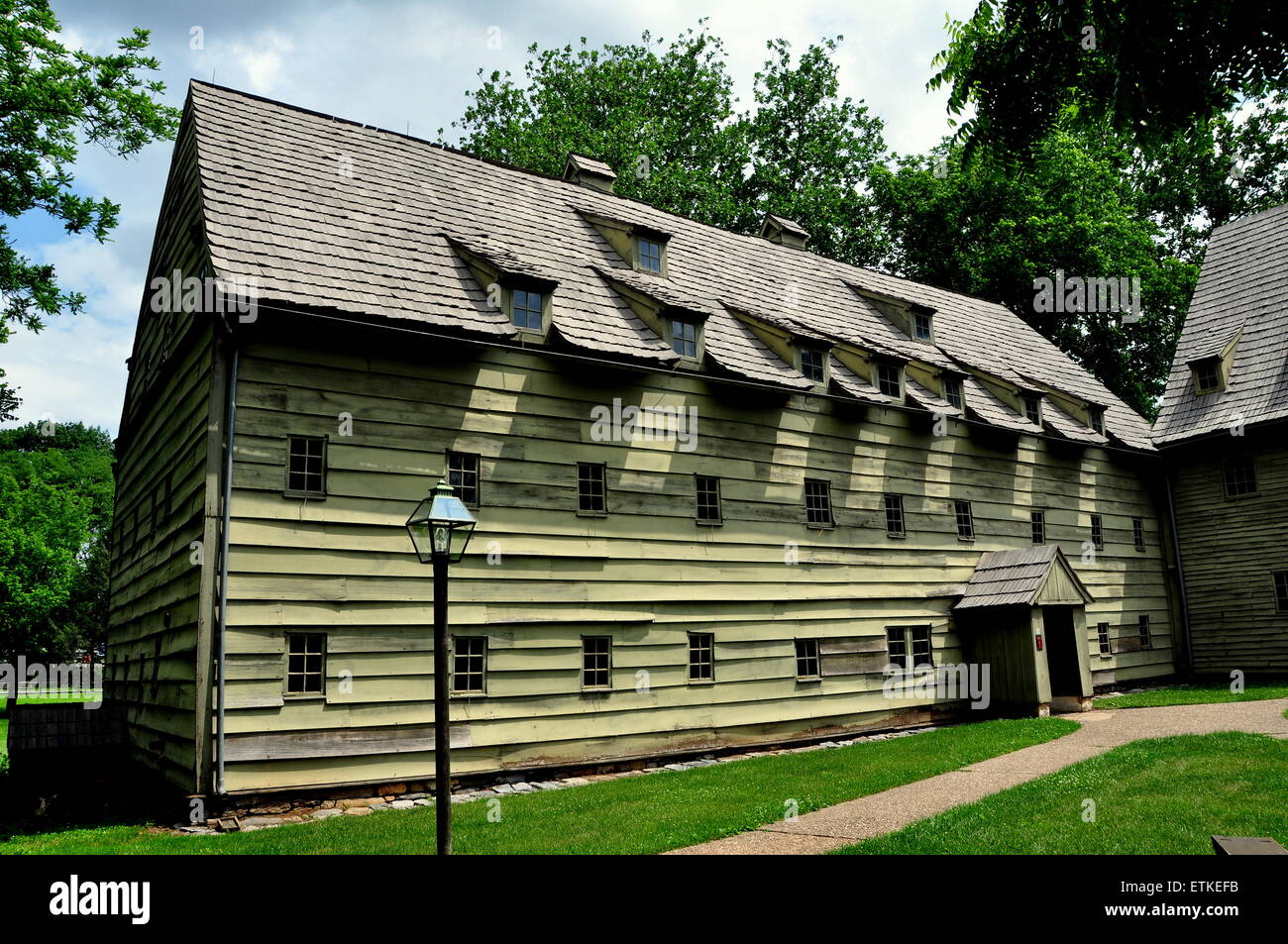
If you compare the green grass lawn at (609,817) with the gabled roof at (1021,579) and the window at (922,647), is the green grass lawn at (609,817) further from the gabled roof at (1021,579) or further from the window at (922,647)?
the gabled roof at (1021,579)

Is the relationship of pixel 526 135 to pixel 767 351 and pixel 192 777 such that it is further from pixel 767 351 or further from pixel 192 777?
pixel 192 777

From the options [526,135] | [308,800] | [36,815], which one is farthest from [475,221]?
[526,135]

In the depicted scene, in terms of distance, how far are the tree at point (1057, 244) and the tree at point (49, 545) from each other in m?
41.9

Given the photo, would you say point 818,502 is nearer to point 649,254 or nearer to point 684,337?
point 684,337

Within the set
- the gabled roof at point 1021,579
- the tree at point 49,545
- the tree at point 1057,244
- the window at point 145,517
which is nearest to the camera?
the window at point 145,517

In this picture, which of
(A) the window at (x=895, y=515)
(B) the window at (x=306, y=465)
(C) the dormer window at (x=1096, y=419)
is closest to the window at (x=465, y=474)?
(B) the window at (x=306, y=465)

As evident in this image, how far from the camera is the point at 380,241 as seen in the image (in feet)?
52.2

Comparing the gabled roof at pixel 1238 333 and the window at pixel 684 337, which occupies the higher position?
the gabled roof at pixel 1238 333

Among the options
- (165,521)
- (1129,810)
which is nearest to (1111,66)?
(1129,810)

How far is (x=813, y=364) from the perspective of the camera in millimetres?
20000

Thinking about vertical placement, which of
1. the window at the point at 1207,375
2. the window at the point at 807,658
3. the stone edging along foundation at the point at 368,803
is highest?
the window at the point at 1207,375

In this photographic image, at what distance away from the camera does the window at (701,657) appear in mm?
16992

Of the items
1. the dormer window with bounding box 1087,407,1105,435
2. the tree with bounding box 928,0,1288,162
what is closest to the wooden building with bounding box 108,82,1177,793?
the dormer window with bounding box 1087,407,1105,435
